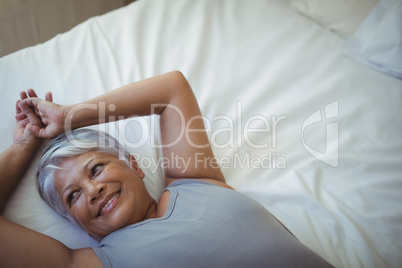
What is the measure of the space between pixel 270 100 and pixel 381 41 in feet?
1.69

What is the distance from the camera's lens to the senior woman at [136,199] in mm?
700

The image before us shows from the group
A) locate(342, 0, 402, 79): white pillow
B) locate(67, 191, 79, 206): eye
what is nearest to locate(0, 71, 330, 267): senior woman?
locate(67, 191, 79, 206): eye

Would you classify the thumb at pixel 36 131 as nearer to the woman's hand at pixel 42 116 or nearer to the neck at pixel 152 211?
the woman's hand at pixel 42 116

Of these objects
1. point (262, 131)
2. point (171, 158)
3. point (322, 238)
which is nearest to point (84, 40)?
point (171, 158)

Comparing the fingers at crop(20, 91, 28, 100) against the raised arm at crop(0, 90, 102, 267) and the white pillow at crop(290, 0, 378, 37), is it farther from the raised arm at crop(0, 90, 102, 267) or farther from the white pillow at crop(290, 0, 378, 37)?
the white pillow at crop(290, 0, 378, 37)

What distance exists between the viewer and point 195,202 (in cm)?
80

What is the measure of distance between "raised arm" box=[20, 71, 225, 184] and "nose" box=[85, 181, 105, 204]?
21 centimetres

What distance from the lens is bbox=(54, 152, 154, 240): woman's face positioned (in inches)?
30.4

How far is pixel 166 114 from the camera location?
98cm

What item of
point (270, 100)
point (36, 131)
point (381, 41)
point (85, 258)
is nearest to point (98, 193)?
point (85, 258)

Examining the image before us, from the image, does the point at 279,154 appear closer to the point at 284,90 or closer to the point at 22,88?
the point at 284,90

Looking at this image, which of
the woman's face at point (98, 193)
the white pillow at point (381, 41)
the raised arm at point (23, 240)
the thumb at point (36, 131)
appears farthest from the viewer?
the white pillow at point (381, 41)

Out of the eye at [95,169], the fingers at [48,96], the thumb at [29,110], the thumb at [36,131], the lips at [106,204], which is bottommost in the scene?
the lips at [106,204]

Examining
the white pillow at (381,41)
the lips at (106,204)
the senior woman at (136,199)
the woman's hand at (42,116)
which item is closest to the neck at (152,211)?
the senior woman at (136,199)
